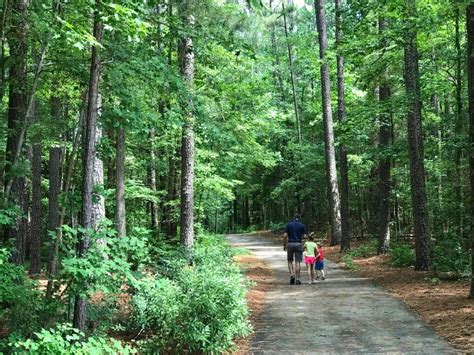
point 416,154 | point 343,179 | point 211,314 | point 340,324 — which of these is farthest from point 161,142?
point 211,314

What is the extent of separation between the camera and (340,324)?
8094 mm

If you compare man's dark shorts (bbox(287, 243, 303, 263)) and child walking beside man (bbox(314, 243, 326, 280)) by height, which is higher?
man's dark shorts (bbox(287, 243, 303, 263))

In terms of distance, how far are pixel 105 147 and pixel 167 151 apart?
33.5ft

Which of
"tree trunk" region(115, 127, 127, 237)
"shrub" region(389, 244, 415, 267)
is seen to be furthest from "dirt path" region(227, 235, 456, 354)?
"tree trunk" region(115, 127, 127, 237)

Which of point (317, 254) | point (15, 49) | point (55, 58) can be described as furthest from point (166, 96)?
point (317, 254)

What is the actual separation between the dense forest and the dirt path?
816 millimetres

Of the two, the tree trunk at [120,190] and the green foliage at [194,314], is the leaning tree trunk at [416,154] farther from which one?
the tree trunk at [120,190]

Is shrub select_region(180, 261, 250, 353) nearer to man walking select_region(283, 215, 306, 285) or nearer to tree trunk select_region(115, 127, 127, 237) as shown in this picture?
tree trunk select_region(115, 127, 127, 237)

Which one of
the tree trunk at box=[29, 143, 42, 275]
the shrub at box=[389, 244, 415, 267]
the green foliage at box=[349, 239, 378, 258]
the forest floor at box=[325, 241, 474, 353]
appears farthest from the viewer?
the green foliage at box=[349, 239, 378, 258]

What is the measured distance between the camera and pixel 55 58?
755 cm

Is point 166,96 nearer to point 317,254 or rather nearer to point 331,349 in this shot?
point 331,349

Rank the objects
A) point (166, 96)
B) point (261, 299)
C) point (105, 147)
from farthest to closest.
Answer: point (261, 299)
point (166, 96)
point (105, 147)

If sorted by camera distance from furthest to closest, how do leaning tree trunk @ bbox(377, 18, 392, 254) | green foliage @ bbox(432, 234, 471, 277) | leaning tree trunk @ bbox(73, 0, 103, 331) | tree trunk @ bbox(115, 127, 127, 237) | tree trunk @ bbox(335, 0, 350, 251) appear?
tree trunk @ bbox(335, 0, 350, 251)
leaning tree trunk @ bbox(377, 18, 392, 254)
green foliage @ bbox(432, 234, 471, 277)
tree trunk @ bbox(115, 127, 127, 237)
leaning tree trunk @ bbox(73, 0, 103, 331)

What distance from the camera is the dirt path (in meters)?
6.83
